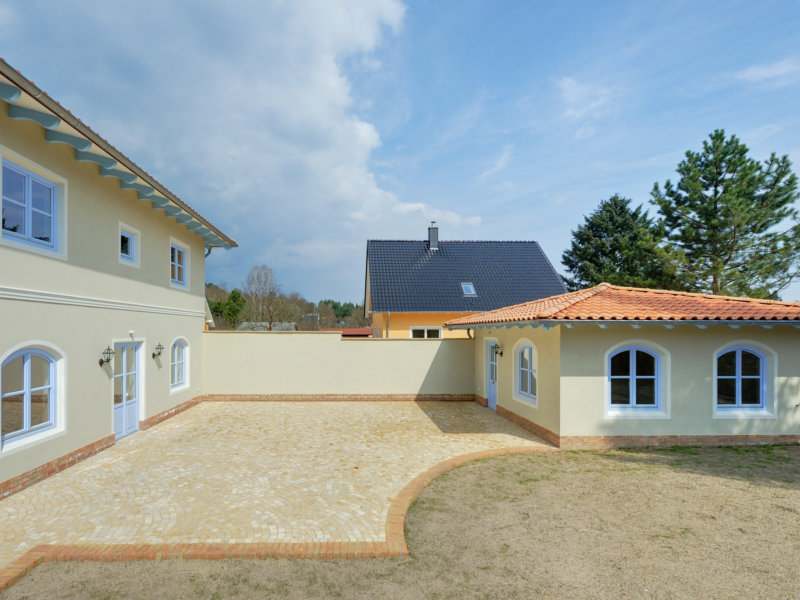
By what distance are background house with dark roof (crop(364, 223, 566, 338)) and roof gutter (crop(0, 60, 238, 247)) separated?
1186 centimetres

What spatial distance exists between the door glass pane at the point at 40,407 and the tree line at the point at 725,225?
83.3 ft

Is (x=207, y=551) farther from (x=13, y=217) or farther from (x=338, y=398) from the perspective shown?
(x=338, y=398)

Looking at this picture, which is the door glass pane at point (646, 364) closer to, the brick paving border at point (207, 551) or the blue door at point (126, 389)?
the brick paving border at point (207, 551)

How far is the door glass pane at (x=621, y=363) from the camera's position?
8844 millimetres

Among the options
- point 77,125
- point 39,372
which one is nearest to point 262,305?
point 39,372

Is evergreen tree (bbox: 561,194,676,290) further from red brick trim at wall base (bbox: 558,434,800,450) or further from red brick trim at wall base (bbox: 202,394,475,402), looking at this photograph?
red brick trim at wall base (bbox: 558,434,800,450)

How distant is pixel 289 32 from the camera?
871 cm

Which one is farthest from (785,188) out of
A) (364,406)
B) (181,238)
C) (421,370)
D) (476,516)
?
(181,238)

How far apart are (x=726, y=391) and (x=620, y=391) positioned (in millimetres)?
2419

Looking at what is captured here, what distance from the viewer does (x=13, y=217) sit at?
627 cm

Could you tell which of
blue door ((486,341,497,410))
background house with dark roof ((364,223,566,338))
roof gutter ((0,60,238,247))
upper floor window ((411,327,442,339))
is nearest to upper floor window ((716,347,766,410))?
blue door ((486,341,497,410))

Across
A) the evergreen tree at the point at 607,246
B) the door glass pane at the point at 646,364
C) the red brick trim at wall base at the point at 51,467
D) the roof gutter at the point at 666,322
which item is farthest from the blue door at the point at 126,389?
the evergreen tree at the point at 607,246

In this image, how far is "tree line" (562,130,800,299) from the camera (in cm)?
2077

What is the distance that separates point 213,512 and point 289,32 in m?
9.26
